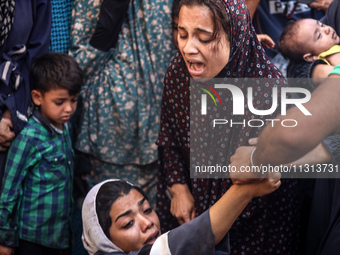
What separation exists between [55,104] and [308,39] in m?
1.48

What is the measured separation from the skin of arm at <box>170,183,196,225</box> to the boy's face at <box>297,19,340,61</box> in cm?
108

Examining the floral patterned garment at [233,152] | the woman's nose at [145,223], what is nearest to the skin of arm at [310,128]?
the floral patterned garment at [233,152]

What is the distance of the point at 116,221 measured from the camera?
1.95 metres

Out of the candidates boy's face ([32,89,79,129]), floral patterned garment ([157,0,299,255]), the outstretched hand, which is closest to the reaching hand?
the outstretched hand

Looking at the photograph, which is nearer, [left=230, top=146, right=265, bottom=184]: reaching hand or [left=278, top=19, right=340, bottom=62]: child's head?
[left=230, top=146, right=265, bottom=184]: reaching hand

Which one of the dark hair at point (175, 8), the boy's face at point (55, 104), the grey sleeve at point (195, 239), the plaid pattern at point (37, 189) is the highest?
the dark hair at point (175, 8)

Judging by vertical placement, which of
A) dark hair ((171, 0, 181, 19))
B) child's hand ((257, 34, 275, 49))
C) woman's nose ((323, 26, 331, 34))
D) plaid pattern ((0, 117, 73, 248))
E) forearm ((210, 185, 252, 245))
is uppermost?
dark hair ((171, 0, 181, 19))

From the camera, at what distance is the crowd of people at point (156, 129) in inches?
72.3

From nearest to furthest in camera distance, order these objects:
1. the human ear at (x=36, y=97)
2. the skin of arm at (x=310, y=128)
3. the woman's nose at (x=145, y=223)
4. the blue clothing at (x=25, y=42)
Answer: the skin of arm at (x=310, y=128) → the woman's nose at (x=145, y=223) → the blue clothing at (x=25, y=42) → the human ear at (x=36, y=97)

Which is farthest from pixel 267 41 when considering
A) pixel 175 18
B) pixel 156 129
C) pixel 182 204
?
pixel 182 204

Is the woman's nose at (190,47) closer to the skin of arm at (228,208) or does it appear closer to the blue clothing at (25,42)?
the skin of arm at (228,208)

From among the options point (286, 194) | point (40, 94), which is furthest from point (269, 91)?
point (40, 94)

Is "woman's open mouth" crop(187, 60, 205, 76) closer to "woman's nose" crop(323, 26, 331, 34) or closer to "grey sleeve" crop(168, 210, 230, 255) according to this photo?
"grey sleeve" crop(168, 210, 230, 255)

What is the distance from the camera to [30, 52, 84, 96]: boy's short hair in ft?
8.58
